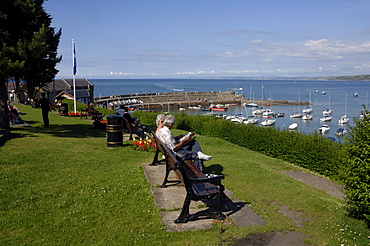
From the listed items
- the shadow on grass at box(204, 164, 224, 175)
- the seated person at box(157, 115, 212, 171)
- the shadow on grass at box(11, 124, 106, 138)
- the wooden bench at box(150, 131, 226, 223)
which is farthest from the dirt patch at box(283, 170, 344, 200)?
the shadow on grass at box(11, 124, 106, 138)

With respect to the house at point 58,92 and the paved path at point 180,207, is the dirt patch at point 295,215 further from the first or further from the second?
the house at point 58,92

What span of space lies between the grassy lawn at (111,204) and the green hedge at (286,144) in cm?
306

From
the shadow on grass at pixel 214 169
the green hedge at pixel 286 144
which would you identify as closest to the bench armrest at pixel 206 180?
the shadow on grass at pixel 214 169

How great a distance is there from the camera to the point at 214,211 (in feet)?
19.5

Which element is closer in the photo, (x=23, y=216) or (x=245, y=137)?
(x=23, y=216)

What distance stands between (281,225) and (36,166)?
20.7 ft

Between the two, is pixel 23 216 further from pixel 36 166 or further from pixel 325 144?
pixel 325 144

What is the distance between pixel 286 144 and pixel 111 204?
32.8ft

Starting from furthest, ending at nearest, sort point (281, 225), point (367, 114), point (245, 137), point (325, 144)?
point (245, 137) → point (325, 144) → point (367, 114) → point (281, 225)

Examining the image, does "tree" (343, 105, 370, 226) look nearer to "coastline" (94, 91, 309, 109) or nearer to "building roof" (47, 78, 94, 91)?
"building roof" (47, 78, 94, 91)

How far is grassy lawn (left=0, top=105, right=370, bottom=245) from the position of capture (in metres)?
5.01

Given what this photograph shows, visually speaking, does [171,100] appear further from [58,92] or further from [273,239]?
[273,239]

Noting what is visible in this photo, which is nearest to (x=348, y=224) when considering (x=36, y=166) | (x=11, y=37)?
(x=36, y=166)

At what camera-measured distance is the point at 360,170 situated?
5.80 meters
